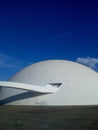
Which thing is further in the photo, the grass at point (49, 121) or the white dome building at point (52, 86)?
the white dome building at point (52, 86)

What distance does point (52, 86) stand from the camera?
39781mm

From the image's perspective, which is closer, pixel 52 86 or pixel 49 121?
pixel 49 121

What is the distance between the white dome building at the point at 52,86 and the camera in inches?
1521

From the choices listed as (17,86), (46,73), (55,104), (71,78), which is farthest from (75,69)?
(17,86)

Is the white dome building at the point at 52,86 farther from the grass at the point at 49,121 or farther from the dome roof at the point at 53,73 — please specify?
the grass at the point at 49,121

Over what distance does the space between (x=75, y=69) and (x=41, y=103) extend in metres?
9.25

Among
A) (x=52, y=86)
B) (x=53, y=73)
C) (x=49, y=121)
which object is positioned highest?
(x=53, y=73)

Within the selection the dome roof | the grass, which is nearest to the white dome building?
the dome roof

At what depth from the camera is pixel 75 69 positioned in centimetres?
4344

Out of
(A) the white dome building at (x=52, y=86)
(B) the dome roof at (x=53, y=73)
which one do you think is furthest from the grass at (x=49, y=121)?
(B) the dome roof at (x=53, y=73)

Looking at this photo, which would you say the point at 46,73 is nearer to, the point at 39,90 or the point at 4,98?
the point at 39,90

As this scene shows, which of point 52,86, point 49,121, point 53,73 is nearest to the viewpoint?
point 49,121

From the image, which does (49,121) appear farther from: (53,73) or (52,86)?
(53,73)

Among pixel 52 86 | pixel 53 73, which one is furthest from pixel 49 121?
pixel 53 73
